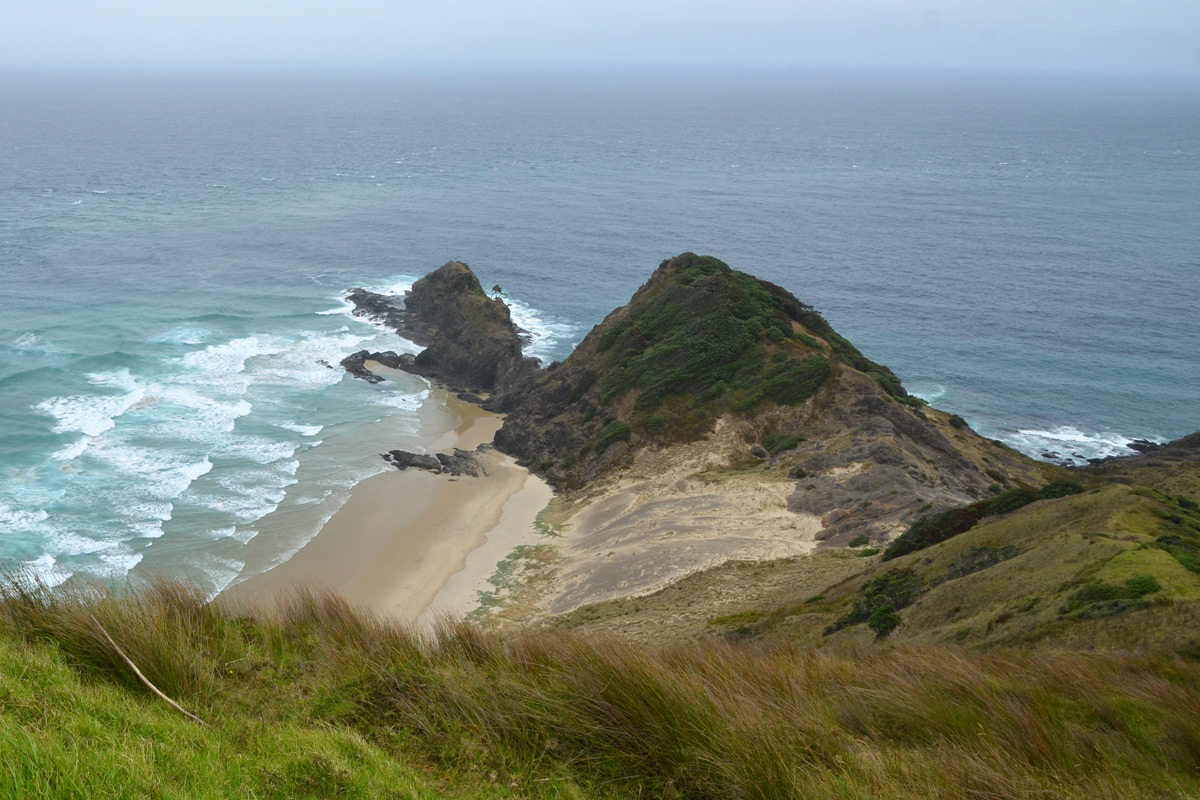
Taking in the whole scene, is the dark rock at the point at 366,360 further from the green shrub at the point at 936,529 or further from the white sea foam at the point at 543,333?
the green shrub at the point at 936,529

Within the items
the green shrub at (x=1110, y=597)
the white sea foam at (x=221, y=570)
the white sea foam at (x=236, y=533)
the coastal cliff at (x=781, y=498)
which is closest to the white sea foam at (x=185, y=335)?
the coastal cliff at (x=781, y=498)

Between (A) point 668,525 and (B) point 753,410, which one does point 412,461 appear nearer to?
(A) point 668,525

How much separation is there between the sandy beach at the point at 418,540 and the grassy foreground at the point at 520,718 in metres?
17.1

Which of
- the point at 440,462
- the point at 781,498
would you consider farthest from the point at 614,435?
the point at 781,498

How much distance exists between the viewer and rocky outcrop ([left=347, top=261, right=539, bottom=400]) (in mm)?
48219

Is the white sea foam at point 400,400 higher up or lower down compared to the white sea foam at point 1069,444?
higher up

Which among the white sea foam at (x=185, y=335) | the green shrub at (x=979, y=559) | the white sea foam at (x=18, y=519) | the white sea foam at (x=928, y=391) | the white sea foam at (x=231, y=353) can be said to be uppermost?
the green shrub at (x=979, y=559)

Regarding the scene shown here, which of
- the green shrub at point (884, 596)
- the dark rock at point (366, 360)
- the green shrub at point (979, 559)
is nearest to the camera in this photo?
the green shrub at point (884, 596)

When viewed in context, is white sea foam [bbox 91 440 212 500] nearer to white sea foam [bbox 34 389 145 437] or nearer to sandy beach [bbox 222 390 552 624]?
white sea foam [bbox 34 389 145 437]

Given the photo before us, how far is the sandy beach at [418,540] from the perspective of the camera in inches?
1120

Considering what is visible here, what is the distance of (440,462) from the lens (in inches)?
1531

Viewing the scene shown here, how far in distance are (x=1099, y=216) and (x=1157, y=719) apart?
113 m

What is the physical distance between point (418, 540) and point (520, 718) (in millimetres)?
25460

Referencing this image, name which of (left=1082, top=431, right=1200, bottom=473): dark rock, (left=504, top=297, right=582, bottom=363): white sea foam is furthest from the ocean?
(left=1082, top=431, right=1200, bottom=473): dark rock
